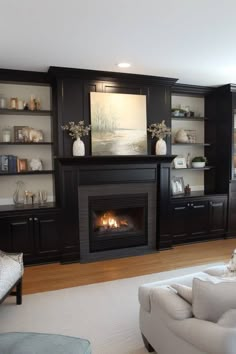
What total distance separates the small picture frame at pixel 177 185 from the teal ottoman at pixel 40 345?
3.52 meters

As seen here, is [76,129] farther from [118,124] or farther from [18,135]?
[18,135]

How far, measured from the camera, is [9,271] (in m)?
2.60

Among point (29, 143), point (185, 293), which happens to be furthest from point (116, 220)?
point (185, 293)

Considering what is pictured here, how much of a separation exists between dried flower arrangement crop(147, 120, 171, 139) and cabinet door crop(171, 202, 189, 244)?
115 cm

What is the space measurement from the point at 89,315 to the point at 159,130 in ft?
9.17

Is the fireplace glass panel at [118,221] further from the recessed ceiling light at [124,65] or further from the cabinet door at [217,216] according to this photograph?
the recessed ceiling light at [124,65]

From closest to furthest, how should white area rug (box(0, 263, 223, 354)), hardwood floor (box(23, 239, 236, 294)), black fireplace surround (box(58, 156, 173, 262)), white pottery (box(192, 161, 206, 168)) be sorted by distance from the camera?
white area rug (box(0, 263, 223, 354)), hardwood floor (box(23, 239, 236, 294)), black fireplace surround (box(58, 156, 173, 262)), white pottery (box(192, 161, 206, 168))

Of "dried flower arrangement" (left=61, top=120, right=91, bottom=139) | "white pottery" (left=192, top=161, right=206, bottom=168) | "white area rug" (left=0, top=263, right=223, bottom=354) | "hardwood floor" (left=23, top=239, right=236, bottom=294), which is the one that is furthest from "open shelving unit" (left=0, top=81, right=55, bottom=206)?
"white pottery" (left=192, top=161, right=206, bottom=168)

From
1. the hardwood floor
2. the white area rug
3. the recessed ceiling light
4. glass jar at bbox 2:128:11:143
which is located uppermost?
the recessed ceiling light

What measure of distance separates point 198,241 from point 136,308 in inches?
94.6

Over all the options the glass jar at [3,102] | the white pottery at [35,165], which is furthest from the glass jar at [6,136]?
the white pottery at [35,165]

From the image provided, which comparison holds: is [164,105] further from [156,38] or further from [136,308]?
[136,308]

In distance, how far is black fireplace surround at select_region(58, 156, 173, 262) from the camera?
3971 mm

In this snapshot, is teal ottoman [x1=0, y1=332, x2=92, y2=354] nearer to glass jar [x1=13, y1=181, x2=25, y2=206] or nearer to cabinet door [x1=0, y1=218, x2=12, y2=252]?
cabinet door [x1=0, y1=218, x2=12, y2=252]
